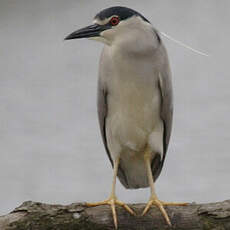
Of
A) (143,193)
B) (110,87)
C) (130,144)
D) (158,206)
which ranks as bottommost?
(143,193)

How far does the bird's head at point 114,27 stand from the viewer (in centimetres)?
195

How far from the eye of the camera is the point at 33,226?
1791mm

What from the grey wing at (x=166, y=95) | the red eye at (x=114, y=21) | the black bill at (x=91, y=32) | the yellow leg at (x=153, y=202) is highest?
the red eye at (x=114, y=21)

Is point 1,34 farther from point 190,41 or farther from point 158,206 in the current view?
point 158,206

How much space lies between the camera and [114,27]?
1.97 meters

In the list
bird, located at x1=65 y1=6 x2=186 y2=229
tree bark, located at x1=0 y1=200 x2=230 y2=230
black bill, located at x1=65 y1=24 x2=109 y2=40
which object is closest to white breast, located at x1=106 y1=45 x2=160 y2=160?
bird, located at x1=65 y1=6 x2=186 y2=229

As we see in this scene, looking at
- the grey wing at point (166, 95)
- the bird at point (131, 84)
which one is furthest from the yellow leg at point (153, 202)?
the grey wing at point (166, 95)

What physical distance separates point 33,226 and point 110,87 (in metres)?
0.52

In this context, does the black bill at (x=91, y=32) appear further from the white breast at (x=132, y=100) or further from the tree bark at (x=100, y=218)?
the tree bark at (x=100, y=218)

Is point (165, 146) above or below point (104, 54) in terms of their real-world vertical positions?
below

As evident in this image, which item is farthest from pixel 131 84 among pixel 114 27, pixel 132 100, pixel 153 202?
pixel 153 202

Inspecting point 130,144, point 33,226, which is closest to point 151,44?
point 130,144

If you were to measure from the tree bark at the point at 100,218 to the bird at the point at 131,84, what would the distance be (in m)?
0.07

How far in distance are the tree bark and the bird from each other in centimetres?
7
